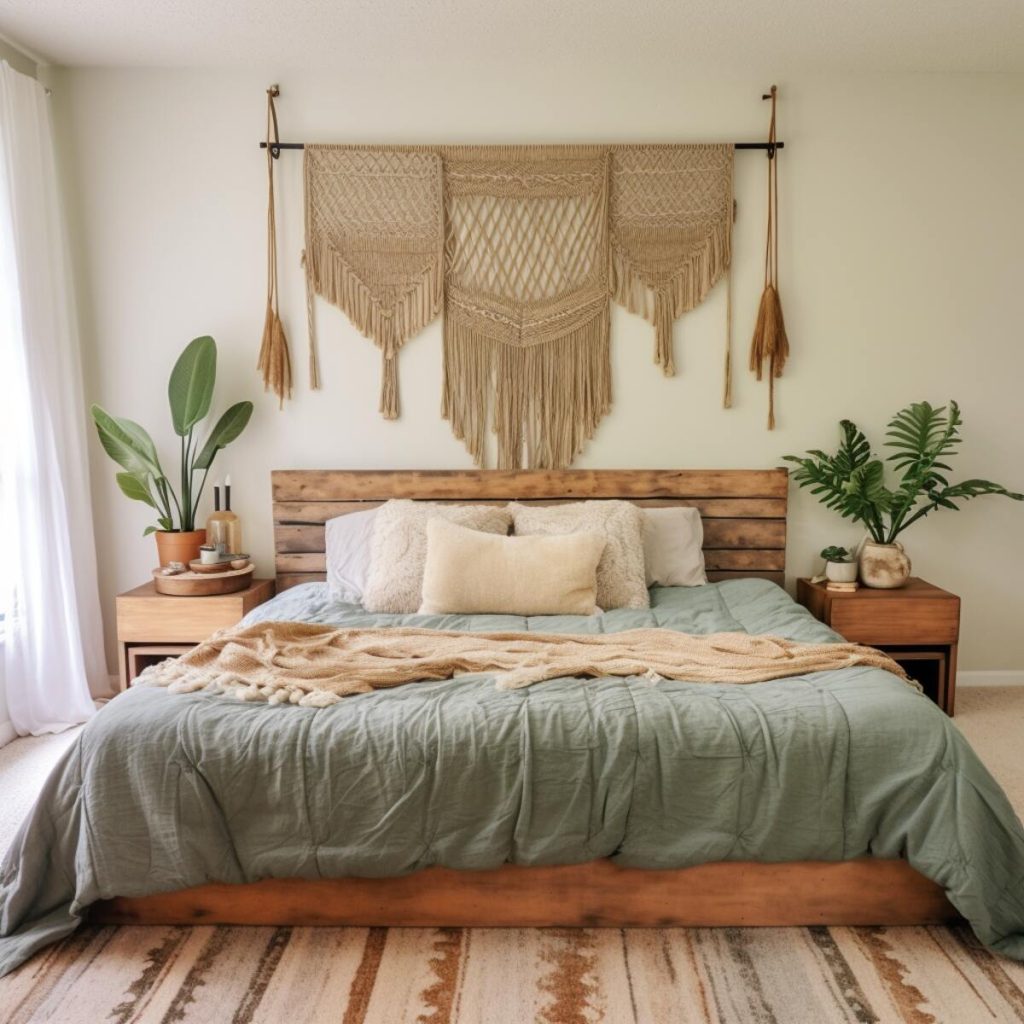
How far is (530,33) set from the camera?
3158mm

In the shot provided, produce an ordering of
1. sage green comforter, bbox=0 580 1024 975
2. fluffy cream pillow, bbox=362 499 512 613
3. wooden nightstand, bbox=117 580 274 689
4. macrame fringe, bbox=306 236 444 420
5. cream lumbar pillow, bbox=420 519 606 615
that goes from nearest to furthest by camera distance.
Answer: sage green comforter, bbox=0 580 1024 975 → cream lumbar pillow, bbox=420 519 606 615 → fluffy cream pillow, bbox=362 499 512 613 → wooden nightstand, bbox=117 580 274 689 → macrame fringe, bbox=306 236 444 420

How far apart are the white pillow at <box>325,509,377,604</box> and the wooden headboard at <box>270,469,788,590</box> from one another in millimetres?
135

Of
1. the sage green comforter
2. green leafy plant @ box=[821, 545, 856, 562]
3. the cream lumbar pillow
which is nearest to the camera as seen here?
the sage green comforter

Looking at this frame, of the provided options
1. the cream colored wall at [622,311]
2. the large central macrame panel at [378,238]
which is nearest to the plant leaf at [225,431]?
the cream colored wall at [622,311]

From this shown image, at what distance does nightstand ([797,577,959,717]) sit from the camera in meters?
3.29

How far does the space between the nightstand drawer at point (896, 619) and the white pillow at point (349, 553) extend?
1.78 metres

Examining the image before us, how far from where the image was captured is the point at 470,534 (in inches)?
119

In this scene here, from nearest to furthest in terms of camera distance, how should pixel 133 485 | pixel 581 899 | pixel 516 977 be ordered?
pixel 516 977 → pixel 581 899 → pixel 133 485

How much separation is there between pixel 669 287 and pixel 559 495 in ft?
3.12

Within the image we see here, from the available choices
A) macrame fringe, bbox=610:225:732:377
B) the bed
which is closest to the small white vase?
macrame fringe, bbox=610:225:732:377

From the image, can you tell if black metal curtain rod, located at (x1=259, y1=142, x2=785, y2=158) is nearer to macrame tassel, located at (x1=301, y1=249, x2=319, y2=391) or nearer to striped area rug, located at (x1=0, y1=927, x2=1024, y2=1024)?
macrame tassel, located at (x1=301, y1=249, x2=319, y2=391)

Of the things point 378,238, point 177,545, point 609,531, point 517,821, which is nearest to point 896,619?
point 609,531

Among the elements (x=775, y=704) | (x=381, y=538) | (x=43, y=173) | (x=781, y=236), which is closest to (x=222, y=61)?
(x=43, y=173)

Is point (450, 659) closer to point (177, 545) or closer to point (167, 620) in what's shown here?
point (167, 620)
